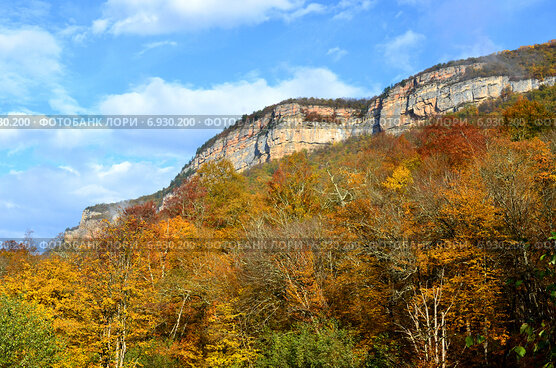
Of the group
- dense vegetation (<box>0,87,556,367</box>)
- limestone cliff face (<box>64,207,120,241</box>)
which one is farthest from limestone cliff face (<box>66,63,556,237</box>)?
dense vegetation (<box>0,87,556,367</box>)

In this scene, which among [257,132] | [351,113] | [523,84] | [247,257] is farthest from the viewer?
[257,132]

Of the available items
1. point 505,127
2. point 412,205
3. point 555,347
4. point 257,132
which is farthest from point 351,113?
point 555,347

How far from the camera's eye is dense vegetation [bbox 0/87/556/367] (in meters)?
14.6

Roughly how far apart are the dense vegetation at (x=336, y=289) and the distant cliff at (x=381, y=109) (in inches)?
3248

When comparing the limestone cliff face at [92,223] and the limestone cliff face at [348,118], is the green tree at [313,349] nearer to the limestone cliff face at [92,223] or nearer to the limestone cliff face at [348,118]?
the limestone cliff face at [92,223]

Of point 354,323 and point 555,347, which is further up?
point 555,347

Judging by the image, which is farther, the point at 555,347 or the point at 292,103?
the point at 292,103

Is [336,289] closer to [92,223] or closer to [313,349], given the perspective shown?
[313,349]

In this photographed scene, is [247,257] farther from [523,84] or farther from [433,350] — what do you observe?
[523,84]

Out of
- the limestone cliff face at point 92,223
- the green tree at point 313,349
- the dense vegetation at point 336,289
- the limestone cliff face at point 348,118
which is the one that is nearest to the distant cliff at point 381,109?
the limestone cliff face at point 348,118

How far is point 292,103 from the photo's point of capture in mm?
165750

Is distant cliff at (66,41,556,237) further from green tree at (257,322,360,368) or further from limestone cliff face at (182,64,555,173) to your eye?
green tree at (257,322,360,368)

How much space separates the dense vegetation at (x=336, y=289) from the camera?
14.6 m

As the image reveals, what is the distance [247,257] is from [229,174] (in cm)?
2393
